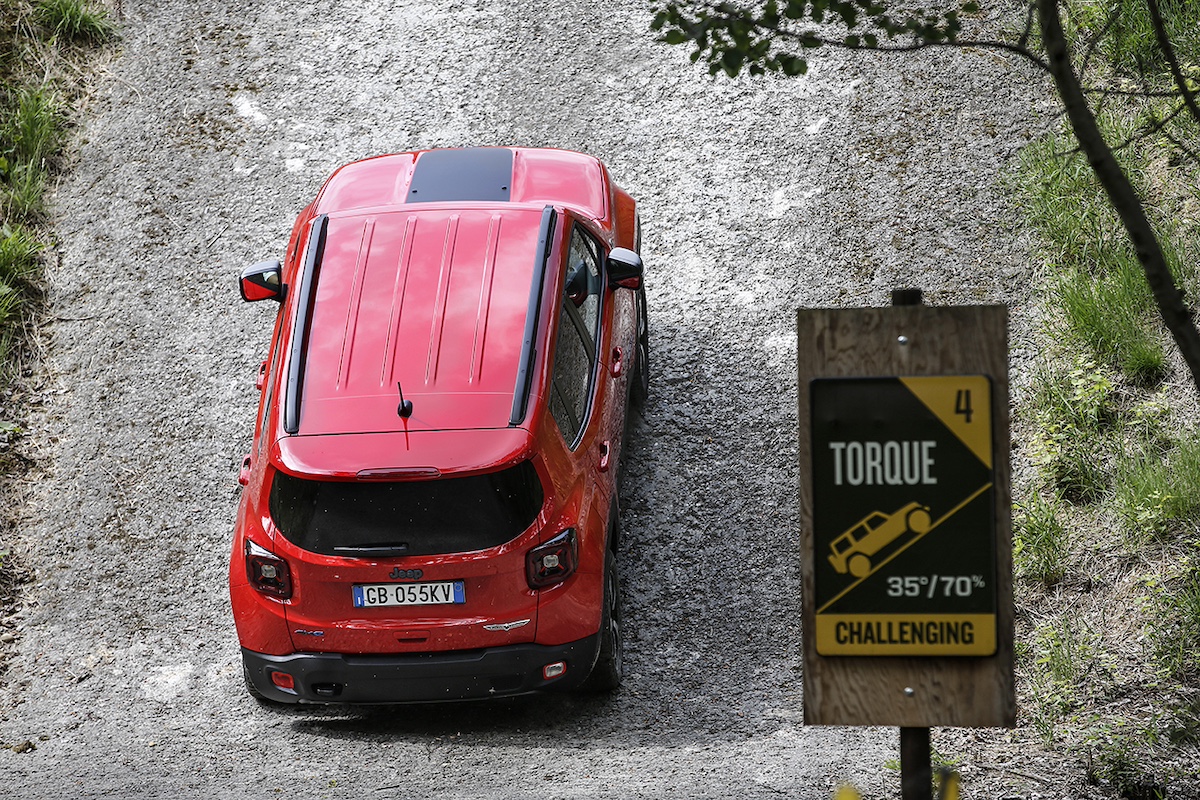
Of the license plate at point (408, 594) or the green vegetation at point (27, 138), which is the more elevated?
the green vegetation at point (27, 138)

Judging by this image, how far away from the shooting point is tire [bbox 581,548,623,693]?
21.9ft

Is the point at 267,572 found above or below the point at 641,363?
below

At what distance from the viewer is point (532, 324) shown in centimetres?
654

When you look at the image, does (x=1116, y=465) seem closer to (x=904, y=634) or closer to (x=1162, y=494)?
(x=1162, y=494)

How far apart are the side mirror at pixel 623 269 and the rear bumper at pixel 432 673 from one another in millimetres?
2432

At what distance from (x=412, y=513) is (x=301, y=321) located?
139cm

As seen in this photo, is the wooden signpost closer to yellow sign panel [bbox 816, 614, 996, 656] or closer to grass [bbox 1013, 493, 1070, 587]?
yellow sign panel [bbox 816, 614, 996, 656]

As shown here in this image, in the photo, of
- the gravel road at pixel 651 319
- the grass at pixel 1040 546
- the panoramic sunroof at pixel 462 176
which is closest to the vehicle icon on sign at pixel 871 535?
the gravel road at pixel 651 319

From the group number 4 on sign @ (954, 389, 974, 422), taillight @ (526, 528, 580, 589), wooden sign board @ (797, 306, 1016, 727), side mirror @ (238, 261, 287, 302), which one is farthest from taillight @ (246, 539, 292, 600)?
number 4 on sign @ (954, 389, 974, 422)

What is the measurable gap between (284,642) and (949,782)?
407cm

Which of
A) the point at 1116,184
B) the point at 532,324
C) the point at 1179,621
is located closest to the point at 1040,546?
the point at 1179,621

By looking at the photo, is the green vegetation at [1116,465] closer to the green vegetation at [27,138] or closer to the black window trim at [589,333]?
the black window trim at [589,333]

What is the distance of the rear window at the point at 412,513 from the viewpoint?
596cm

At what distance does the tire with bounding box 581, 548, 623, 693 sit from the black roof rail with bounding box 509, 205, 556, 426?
40.6 inches
